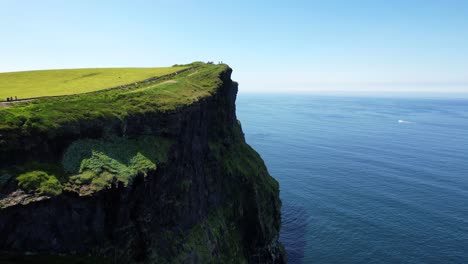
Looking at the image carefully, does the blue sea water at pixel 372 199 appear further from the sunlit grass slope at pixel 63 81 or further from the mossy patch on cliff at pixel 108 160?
the sunlit grass slope at pixel 63 81

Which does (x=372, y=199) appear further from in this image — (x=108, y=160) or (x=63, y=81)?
(x=63, y=81)

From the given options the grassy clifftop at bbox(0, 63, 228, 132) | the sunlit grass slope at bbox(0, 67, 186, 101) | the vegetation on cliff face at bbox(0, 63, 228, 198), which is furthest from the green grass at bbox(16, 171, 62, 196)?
the sunlit grass slope at bbox(0, 67, 186, 101)

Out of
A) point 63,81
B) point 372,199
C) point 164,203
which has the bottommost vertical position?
point 372,199

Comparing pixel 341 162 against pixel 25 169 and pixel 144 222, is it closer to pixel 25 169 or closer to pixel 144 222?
pixel 144 222

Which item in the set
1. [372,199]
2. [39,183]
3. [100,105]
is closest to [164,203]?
[100,105]

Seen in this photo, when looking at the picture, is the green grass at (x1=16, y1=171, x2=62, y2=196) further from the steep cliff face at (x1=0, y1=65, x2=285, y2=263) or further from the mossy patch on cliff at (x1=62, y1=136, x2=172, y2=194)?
the mossy patch on cliff at (x1=62, y1=136, x2=172, y2=194)
